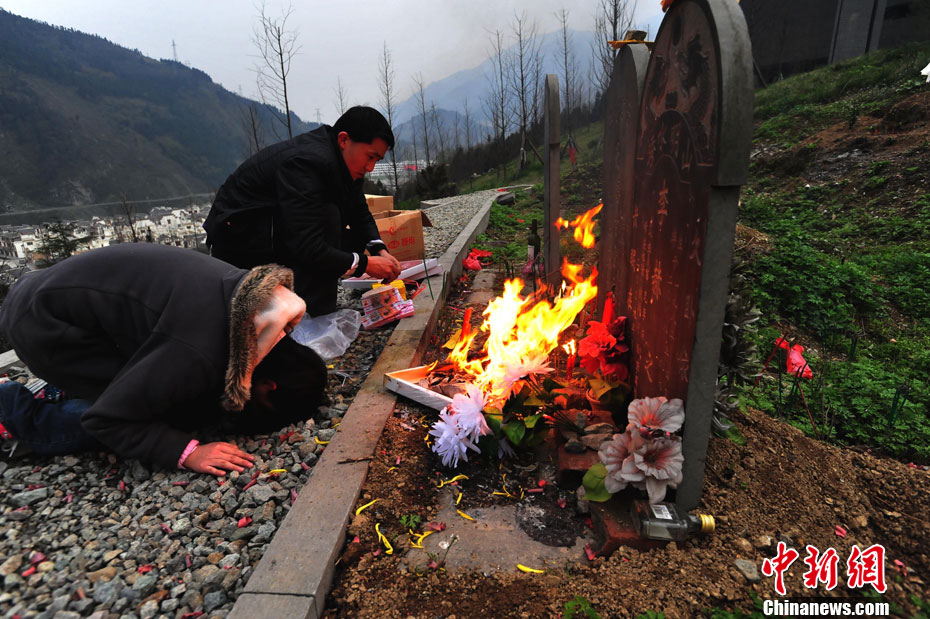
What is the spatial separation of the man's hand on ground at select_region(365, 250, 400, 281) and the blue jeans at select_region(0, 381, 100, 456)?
2174 millimetres

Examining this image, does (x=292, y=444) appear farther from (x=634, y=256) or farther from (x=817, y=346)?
(x=817, y=346)

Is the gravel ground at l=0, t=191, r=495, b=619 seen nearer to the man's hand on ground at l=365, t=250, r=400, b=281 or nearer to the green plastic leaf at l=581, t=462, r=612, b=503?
the green plastic leaf at l=581, t=462, r=612, b=503

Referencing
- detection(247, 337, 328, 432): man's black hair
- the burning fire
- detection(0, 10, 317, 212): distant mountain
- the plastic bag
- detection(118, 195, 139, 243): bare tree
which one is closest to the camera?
the burning fire

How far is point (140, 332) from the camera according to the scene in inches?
90.1

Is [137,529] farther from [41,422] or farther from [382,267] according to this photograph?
[382,267]

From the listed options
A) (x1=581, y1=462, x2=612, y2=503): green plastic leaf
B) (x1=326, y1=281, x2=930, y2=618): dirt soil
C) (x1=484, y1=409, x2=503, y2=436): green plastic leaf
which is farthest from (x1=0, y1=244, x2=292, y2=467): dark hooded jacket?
(x1=581, y1=462, x2=612, y2=503): green plastic leaf

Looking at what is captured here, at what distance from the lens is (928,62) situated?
11.2 m

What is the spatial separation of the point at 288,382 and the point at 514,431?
53.3 inches

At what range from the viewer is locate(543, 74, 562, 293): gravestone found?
14.9 feet

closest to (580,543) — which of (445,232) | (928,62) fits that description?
(445,232)

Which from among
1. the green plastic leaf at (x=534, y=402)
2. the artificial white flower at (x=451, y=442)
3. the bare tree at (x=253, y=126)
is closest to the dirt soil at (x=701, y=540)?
the artificial white flower at (x=451, y=442)

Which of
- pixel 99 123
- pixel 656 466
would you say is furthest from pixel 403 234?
pixel 99 123

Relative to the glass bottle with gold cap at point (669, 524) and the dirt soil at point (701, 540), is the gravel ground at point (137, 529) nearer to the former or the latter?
the dirt soil at point (701, 540)

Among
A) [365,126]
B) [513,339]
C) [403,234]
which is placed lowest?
[513,339]
